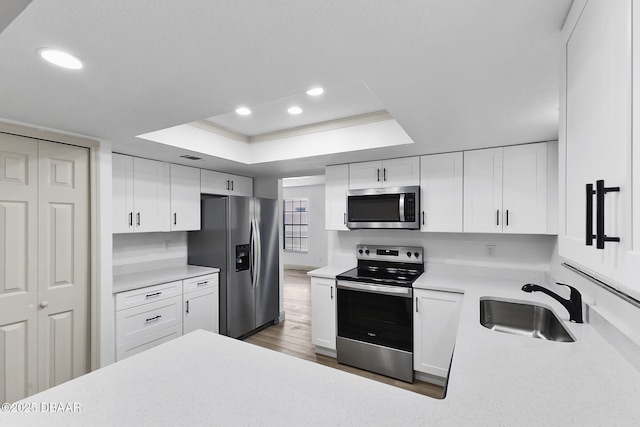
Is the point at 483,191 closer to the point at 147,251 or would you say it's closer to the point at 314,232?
the point at 147,251

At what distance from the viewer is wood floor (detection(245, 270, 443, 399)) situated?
8.77 ft

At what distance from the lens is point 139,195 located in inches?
118

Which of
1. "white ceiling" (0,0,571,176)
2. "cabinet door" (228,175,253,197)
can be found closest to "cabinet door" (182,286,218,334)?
"cabinet door" (228,175,253,197)

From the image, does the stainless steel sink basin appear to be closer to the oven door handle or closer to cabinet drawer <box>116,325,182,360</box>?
the oven door handle

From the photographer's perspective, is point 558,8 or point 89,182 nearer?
point 558,8

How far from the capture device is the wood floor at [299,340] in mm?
2674

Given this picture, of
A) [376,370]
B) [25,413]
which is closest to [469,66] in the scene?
[25,413]

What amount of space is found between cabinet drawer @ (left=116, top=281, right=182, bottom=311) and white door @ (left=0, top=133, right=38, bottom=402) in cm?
60

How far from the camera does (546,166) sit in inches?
98.8

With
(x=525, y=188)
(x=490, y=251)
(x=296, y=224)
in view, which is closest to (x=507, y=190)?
(x=525, y=188)

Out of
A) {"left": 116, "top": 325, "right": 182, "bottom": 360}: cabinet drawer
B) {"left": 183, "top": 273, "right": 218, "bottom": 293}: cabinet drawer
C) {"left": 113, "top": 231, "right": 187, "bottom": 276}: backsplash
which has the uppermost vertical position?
{"left": 113, "top": 231, "right": 187, "bottom": 276}: backsplash

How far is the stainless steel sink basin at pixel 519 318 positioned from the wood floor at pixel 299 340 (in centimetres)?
85

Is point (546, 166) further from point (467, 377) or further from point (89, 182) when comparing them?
point (89, 182)

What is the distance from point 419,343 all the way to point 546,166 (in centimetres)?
185
